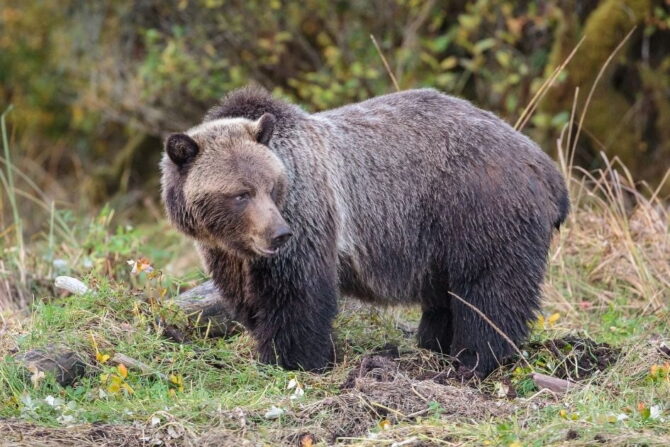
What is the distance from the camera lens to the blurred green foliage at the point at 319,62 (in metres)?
11.3

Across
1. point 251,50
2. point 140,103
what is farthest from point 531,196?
point 140,103

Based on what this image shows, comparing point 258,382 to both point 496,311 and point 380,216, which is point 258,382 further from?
point 496,311

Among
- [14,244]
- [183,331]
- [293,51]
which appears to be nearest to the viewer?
[183,331]

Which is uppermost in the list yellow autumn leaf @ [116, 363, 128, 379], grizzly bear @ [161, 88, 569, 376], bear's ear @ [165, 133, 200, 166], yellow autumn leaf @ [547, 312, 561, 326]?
bear's ear @ [165, 133, 200, 166]

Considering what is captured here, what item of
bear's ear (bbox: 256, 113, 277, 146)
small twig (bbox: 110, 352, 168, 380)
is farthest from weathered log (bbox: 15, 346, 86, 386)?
bear's ear (bbox: 256, 113, 277, 146)

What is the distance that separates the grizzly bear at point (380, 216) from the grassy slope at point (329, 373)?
323 mm

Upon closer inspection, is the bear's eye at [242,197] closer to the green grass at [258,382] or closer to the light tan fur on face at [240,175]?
the light tan fur on face at [240,175]

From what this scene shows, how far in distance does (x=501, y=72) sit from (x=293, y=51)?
2.99m

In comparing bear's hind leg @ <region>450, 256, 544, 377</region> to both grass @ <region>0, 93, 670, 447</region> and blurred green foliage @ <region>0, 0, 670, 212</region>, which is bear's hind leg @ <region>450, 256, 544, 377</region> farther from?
blurred green foliage @ <region>0, 0, 670, 212</region>

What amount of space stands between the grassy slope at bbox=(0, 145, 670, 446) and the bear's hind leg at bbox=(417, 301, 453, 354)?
185mm

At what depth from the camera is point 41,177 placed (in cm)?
1644

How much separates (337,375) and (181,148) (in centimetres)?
166

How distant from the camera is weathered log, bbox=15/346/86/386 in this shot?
5.79m

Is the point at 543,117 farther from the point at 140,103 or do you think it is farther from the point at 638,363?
the point at 140,103
